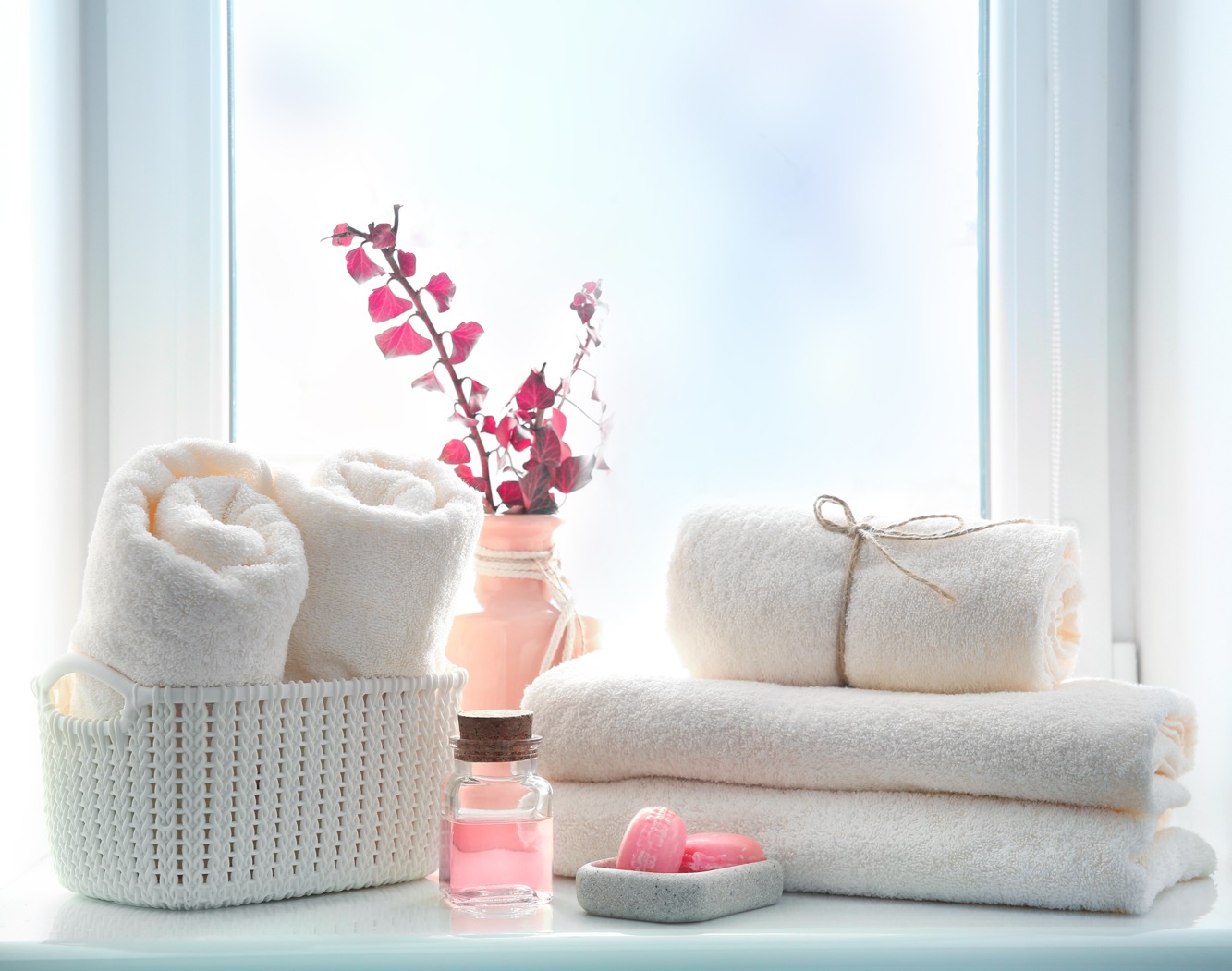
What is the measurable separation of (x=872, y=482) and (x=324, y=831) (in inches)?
23.2

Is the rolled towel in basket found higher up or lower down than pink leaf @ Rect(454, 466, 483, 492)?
lower down

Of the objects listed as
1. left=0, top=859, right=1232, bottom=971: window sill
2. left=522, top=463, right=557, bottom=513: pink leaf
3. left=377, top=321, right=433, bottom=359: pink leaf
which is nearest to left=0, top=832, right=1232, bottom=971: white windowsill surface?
left=0, top=859, right=1232, bottom=971: window sill

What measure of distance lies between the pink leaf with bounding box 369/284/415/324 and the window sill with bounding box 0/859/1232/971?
49 cm

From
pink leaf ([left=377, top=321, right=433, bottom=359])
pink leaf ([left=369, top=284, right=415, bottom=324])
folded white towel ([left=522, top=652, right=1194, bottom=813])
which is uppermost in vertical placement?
pink leaf ([left=369, top=284, right=415, bottom=324])

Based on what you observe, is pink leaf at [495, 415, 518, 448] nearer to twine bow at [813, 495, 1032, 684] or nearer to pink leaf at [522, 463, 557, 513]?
pink leaf at [522, 463, 557, 513]

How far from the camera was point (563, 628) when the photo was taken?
0.93 m

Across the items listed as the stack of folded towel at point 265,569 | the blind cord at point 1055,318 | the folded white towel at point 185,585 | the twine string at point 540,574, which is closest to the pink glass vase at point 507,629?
the twine string at point 540,574

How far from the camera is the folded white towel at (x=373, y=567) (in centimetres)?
72

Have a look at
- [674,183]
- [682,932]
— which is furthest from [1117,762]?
[674,183]

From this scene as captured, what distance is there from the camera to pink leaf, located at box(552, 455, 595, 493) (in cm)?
96

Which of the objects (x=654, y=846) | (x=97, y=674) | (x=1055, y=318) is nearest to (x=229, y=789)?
(x=97, y=674)

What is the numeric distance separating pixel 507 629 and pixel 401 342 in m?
0.26

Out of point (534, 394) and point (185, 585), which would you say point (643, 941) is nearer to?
point (185, 585)

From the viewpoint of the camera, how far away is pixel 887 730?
72cm
